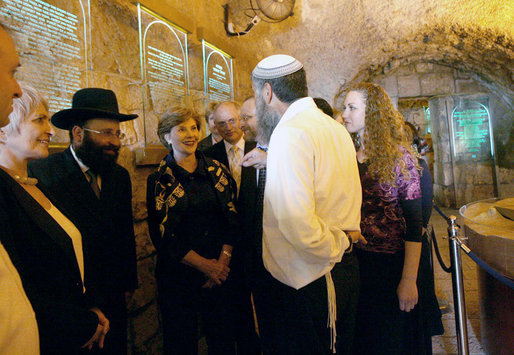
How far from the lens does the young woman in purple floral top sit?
1913mm

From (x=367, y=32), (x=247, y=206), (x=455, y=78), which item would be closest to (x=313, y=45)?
(x=367, y=32)

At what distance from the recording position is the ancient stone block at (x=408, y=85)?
892cm

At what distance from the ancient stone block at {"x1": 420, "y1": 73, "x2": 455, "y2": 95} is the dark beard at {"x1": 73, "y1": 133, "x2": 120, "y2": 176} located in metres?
8.96

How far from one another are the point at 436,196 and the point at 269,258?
10639mm

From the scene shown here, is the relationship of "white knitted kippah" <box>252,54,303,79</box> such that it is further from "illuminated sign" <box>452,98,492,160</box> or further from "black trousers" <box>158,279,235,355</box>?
"illuminated sign" <box>452,98,492,160</box>

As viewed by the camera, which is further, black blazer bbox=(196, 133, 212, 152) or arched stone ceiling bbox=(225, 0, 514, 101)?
arched stone ceiling bbox=(225, 0, 514, 101)

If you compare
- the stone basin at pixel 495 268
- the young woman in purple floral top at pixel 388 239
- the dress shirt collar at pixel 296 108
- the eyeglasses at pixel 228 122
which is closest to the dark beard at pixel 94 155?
the eyeglasses at pixel 228 122

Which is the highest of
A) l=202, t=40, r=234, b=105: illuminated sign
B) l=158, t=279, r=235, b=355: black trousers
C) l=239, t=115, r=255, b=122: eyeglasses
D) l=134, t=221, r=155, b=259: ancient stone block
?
l=202, t=40, r=234, b=105: illuminated sign

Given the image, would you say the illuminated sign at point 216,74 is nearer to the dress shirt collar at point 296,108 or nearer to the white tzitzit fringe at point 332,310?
the dress shirt collar at point 296,108

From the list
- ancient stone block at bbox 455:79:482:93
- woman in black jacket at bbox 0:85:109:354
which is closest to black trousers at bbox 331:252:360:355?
woman in black jacket at bbox 0:85:109:354

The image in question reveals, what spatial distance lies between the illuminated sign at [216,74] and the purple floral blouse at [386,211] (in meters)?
2.18

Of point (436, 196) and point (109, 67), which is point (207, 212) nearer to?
point (109, 67)

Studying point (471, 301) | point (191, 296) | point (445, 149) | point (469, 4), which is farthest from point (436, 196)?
point (191, 296)

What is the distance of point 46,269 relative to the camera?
1.26m
